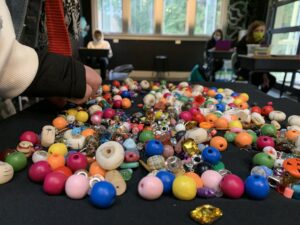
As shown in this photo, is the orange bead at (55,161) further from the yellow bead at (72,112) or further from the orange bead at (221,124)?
the orange bead at (221,124)

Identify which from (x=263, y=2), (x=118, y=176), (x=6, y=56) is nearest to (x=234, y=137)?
(x=118, y=176)

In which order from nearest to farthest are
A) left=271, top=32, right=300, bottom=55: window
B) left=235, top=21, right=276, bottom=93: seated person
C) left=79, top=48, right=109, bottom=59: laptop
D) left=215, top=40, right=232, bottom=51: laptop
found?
1. left=235, top=21, right=276, bottom=93: seated person
2. left=79, top=48, right=109, bottom=59: laptop
3. left=215, top=40, right=232, bottom=51: laptop
4. left=271, top=32, right=300, bottom=55: window

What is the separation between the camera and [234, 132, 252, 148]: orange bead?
2.05 ft

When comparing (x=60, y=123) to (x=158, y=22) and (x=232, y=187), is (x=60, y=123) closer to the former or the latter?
(x=232, y=187)

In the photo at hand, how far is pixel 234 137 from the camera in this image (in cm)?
66

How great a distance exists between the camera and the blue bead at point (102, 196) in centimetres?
38

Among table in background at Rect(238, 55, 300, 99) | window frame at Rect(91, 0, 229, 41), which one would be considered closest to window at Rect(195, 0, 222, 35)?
window frame at Rect(91, 0, 229, 41)

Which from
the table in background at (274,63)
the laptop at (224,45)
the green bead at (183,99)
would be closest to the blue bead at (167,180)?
the green bead at (183,99)

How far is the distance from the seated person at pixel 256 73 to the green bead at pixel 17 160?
2.49 metres

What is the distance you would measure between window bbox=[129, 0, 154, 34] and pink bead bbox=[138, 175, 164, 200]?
5.10 meters

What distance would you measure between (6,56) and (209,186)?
0.44 m

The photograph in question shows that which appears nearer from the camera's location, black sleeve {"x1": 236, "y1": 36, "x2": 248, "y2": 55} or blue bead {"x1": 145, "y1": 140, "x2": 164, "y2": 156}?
blue bead {"x1": 145, "y1": 140, "x2": 164, "y2": 156}

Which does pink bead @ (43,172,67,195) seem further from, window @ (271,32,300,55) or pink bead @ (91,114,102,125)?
window @ (271,32,300,55)

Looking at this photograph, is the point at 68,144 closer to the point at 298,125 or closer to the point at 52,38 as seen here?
the point at 52,38
